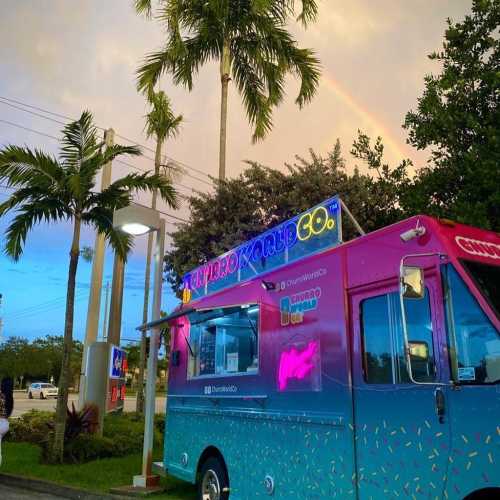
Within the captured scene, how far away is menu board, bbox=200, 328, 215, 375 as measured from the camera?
722 centimetres

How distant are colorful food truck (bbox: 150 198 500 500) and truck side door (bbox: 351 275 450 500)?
0.01 meters

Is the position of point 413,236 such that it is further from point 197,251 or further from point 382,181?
point 197,251

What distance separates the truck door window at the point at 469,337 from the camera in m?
3.56

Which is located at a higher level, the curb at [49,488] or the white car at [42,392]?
the white car at [42,392]

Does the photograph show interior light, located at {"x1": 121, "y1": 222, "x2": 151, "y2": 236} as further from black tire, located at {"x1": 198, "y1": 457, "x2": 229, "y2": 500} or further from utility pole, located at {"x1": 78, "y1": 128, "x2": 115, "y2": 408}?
utility pole, located at {"x1": 78, "y1": 128, "x2": 115, "y2": 408}

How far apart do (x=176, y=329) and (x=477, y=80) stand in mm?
6271

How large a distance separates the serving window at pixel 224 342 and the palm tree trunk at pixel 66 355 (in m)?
4.33

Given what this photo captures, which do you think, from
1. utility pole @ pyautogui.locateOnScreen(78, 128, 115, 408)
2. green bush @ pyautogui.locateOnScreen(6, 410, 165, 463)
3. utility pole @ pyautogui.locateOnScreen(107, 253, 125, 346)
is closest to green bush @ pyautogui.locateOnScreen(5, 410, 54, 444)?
green bush @ pyautogui.locateOnScreen(6, 410, 165, 463)

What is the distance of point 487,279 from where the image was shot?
393 cm

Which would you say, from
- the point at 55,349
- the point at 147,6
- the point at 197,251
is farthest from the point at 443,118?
the point at 55,349

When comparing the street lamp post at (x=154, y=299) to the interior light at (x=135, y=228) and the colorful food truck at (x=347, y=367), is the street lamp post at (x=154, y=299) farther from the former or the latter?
the colorful food truck at (x=347, y=367)

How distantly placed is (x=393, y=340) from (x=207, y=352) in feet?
11.6

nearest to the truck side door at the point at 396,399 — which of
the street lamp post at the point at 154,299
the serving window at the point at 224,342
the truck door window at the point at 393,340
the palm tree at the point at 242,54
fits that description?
the truck door window at the point at 393,340

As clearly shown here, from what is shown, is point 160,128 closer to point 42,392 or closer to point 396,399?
point 396,399
